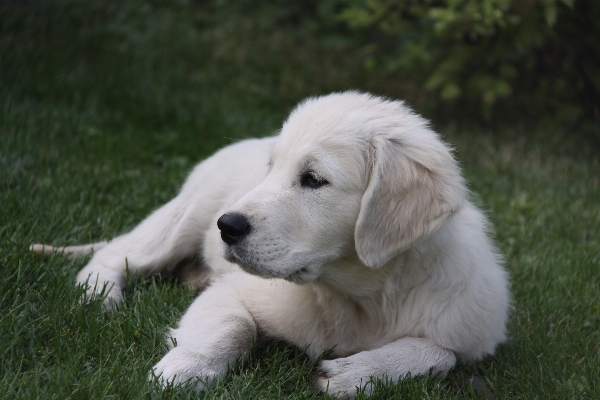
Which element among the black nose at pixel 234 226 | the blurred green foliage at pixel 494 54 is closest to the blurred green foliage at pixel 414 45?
the blurred green foliage at pixel 494 54

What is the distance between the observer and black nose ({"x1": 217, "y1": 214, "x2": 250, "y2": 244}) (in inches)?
116

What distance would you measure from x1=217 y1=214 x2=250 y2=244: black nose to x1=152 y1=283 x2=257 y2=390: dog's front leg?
0.48 metres

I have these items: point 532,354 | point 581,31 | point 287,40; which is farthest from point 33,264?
point 287,40

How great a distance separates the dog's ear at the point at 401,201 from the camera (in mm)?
3008

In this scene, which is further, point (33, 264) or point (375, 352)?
point (33, 264)

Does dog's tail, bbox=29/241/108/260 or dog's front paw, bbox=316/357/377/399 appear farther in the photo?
dog's tail, bbox=29/241/108/260

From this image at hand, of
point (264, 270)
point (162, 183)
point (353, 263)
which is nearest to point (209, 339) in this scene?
point (264, 270)

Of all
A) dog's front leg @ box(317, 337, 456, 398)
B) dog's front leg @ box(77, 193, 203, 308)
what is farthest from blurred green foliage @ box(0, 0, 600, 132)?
dog's front leg @ box(317, 337, 456, 398)

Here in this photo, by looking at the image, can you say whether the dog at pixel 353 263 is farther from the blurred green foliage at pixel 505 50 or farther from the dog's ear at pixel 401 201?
the blurred green foliage at pixel 505 50

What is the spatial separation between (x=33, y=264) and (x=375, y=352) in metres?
1.82

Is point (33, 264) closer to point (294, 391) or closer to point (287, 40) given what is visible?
point (294, 391)

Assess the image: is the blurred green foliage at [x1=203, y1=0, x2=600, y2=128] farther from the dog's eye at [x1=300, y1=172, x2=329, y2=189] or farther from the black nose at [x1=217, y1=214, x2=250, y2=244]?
the black nose at [x1=217, y1=214, x2=250, y2=244]

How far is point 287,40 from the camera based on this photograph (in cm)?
934

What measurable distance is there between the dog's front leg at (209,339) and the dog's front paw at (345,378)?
15.6 inches
